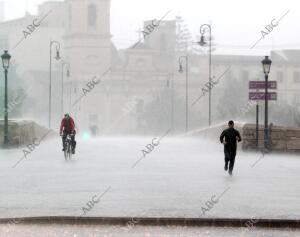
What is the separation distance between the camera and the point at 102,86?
10425cm

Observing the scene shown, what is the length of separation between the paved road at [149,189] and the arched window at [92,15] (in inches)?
3301

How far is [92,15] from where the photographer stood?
105062mm

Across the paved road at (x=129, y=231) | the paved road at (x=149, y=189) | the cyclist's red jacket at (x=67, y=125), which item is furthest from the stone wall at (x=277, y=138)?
the paved road at (x=129, y=231)

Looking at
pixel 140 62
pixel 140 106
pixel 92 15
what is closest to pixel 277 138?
pixel 140 106

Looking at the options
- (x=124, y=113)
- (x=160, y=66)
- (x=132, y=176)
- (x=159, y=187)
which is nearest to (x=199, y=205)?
(x=159, y=187)

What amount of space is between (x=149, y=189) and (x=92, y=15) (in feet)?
Answer: 305

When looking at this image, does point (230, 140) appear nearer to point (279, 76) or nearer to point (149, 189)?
point (149, 189)

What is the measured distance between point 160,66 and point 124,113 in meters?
14.1

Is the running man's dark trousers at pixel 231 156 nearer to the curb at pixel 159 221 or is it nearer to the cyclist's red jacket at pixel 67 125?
the cyclist's red jacket at pixel 67 125

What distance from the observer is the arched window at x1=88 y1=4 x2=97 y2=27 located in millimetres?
104875

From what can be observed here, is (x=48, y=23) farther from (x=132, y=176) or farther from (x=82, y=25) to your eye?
(x=132, y=176)

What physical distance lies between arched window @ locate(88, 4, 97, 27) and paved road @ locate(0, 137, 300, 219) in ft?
275

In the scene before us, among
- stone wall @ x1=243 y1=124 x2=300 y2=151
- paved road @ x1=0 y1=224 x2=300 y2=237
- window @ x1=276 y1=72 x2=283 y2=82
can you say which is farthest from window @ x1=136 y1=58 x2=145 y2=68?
paved road @ x1=0 y1=224 x2=300 y2=237

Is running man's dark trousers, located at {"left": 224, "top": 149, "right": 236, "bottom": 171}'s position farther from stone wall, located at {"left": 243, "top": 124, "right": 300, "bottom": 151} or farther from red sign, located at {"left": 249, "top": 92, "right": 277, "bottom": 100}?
stone wall, located at {"left": 243, "top": 124, "right": 300, "bottom": 151}
